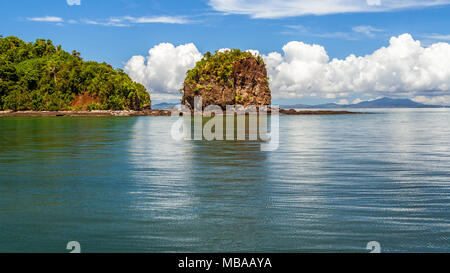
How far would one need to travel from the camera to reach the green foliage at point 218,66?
17662 cm

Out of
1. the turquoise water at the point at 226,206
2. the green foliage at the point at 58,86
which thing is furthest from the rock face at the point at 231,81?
the turquoise water at the point at 226,206

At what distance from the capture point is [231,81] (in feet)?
586

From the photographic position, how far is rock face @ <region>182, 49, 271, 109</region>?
17812 centimetres

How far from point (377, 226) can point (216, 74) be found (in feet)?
557

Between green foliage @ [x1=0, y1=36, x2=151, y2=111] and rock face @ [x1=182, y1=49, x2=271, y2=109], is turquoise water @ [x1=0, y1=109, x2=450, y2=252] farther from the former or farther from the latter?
green foliage @ [x1=0, y1=36, x2=151, y2=111]

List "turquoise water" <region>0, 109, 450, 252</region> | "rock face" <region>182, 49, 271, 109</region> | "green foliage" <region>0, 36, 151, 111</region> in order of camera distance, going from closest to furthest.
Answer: "turquoise water" <region>0, 109, 450, 252</region> → "green foliage" <region>0, 36, 151, 111</region> → "rock face" <region>182, 49, 271, 109</region>

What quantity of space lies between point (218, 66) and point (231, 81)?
825cm

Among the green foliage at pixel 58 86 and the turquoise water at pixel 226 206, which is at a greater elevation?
the green foliage at pixel 58 86

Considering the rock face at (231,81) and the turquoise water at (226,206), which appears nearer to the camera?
the turquoise water at (226,206)

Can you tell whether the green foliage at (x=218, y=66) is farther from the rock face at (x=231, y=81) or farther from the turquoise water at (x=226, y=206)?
the turquoise water at (x=226, y=206)

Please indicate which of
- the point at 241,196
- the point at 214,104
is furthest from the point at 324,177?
the point at 214,104

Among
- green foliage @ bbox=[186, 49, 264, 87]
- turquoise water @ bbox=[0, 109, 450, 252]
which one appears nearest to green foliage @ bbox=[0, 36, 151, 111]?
green foliage @ bbox=[186, 49, 264, 87]

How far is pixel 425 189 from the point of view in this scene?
16844 millimetres
